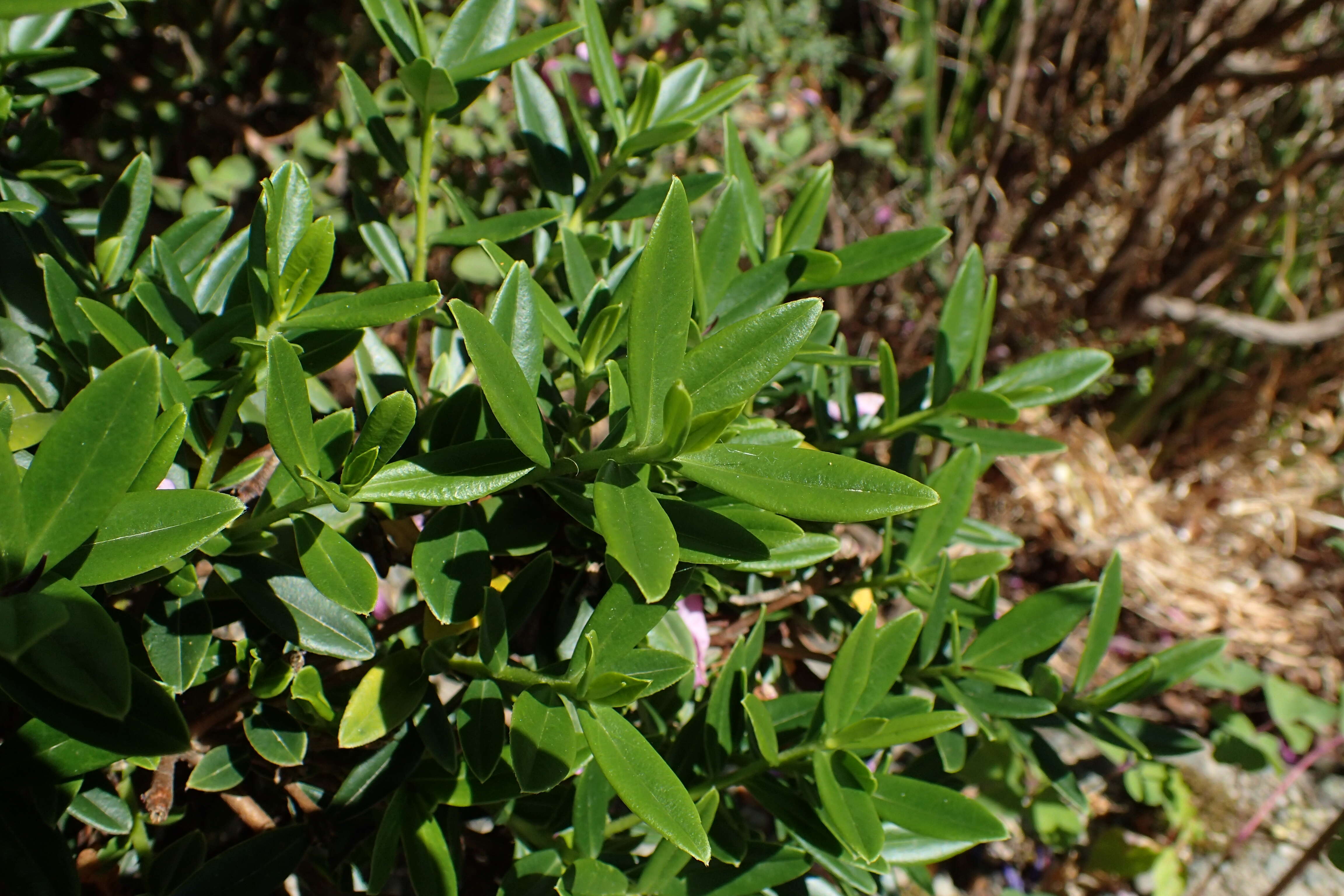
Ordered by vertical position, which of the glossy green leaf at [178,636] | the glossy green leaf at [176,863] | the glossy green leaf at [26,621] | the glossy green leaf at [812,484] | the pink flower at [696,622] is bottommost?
the glossy green leaf at [176,863]

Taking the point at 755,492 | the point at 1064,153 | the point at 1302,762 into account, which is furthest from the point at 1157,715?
the point at 755,492

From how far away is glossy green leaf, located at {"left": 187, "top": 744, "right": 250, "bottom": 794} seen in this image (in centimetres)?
70

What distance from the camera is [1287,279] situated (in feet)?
8.86

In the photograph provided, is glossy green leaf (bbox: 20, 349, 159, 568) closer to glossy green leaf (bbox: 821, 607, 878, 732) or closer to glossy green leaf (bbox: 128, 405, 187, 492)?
glossy green leaf (bbox: 128, 405, 187, 492)

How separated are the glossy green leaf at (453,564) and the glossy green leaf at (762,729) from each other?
0.71ft

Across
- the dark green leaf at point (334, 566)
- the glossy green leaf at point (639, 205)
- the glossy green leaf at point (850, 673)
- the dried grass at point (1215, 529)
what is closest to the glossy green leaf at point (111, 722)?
the dark green leaf at point (334, 566)

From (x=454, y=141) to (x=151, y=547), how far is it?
155 cm

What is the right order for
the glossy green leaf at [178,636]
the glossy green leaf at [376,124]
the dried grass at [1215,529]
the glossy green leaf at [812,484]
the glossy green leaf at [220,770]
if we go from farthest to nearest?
1. the dried grass at [1215,529]
2. the glossy green leaf at [376,124]
3. the glossy green leaf at [220,770]
4. the glossy green leaf at [178,636]
5. the glossy green leaf at [812,484]

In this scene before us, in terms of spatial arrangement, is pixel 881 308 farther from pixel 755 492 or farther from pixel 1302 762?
pixel 755 492

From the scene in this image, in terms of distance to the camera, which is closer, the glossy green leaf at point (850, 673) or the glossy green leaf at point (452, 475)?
the glossy green leaf at point (452, 475)

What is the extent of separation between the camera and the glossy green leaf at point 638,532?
0.47 metres

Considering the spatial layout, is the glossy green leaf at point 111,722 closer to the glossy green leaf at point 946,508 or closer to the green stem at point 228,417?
the green stem at point 228,417

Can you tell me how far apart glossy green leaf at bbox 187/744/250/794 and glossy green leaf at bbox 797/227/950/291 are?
23.8 inches

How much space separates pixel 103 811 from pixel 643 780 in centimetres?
43
